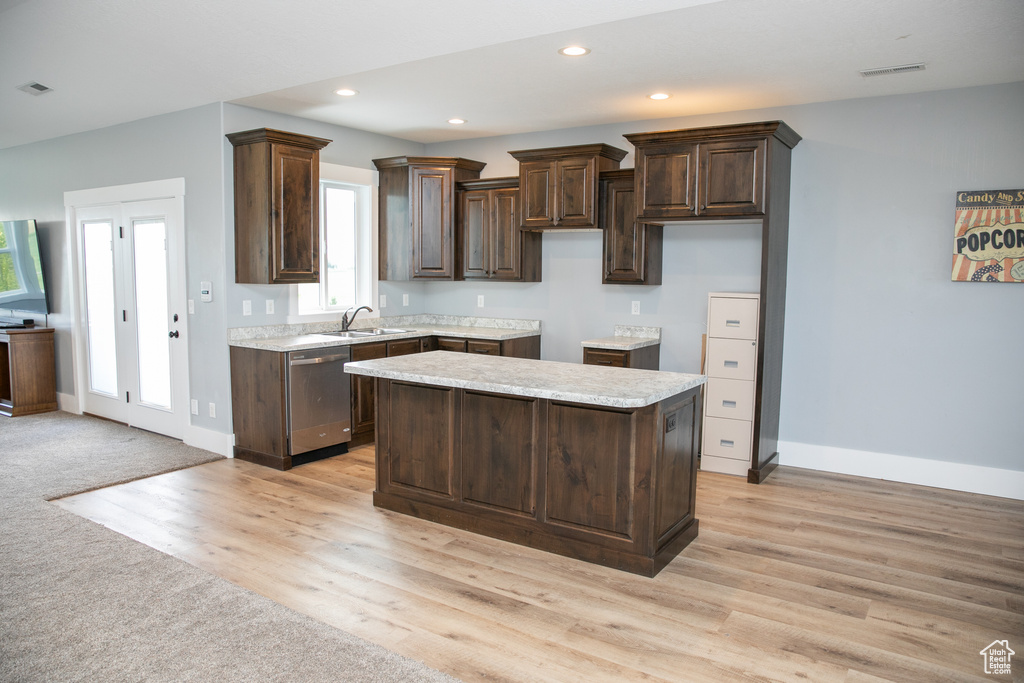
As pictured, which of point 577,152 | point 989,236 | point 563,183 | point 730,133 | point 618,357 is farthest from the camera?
point 563,183

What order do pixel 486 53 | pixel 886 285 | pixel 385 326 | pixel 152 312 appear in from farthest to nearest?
pixel 385 326 < pixel 152 312 < pixel 886 285 < pixel 486 53

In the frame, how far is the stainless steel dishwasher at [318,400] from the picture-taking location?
16.2 ft

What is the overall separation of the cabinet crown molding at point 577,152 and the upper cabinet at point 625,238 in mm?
185

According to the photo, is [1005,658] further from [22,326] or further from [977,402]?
[22,326]

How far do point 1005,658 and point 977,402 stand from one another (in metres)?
Answer: 2.55

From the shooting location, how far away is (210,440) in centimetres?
536

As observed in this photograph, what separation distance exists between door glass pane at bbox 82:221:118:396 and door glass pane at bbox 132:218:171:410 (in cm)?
48

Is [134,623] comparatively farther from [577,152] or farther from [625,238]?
[577,152]

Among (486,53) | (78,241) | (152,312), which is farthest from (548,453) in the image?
(78,241)

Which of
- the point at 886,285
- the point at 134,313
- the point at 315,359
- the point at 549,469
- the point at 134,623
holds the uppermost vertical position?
the point at 886,285

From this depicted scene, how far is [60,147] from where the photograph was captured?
6.55 meters

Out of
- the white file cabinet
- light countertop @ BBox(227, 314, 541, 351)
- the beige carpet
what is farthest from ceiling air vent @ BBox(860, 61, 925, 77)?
the beige carpet

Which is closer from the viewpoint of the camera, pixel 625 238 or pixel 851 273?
pixel 851 273

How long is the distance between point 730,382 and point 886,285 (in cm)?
130
